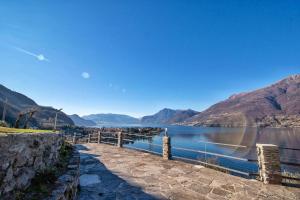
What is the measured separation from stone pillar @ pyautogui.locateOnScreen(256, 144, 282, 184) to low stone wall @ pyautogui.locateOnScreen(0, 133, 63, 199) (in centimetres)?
581

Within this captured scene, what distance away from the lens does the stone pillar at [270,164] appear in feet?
17.1

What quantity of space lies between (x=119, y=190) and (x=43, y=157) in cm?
239

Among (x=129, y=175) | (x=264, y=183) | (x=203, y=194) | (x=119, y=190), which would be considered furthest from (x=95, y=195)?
(x=264, y=183)

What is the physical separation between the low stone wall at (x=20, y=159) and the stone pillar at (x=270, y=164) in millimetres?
5815

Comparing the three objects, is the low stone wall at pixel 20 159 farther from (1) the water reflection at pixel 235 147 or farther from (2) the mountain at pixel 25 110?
(1) the water reflection at pixel 235 147

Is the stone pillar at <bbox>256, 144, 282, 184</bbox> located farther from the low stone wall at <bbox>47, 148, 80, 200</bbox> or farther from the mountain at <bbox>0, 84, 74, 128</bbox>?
the mountain at <bbox>0, 84, 74, 128</bbox>

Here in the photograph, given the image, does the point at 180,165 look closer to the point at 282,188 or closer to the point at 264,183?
the point at 264,183

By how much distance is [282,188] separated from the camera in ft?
16.1

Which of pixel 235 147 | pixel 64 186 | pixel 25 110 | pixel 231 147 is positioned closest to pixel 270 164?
pixel 64 186

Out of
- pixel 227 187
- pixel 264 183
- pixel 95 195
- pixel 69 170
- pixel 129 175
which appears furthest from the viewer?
pixel 129 175

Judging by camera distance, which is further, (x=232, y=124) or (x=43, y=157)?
(x=232, y=124)

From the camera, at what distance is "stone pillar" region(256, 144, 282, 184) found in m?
5.21

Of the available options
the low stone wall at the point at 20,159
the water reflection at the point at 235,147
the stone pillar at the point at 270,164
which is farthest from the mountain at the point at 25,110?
the water reflection at the point at 235,147

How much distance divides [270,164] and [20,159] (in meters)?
6.20
